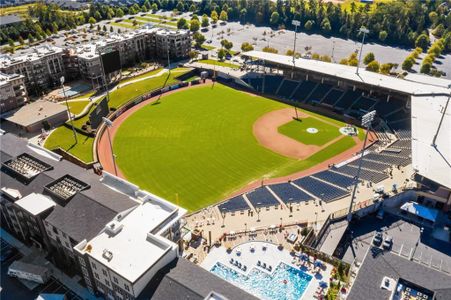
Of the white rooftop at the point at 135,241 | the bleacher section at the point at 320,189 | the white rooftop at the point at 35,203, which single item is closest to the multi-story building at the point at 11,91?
the white rooftop at the point at 35,203

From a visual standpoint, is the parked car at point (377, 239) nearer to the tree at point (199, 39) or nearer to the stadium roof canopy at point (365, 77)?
the stadium roof canopy at point (365, 77)

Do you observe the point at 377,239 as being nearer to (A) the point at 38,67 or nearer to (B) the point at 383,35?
(A) the point at 38,67

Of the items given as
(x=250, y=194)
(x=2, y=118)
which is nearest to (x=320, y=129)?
(x=250, y=194)

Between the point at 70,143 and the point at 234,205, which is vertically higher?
the point at 70,143

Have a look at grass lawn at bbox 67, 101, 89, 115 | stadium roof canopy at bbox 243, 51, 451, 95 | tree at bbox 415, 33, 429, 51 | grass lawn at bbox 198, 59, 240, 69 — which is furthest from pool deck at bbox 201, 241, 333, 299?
tree at bbox 415, 33, 429, 51

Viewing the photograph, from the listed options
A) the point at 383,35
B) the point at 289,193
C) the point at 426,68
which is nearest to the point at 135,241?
the point at 289,193

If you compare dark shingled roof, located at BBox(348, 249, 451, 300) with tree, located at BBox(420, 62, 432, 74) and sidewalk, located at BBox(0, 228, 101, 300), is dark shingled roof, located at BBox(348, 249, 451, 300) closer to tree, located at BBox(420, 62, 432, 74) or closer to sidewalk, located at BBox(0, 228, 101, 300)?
sidewalk, located at BBox(0, 228, 101, 300)
